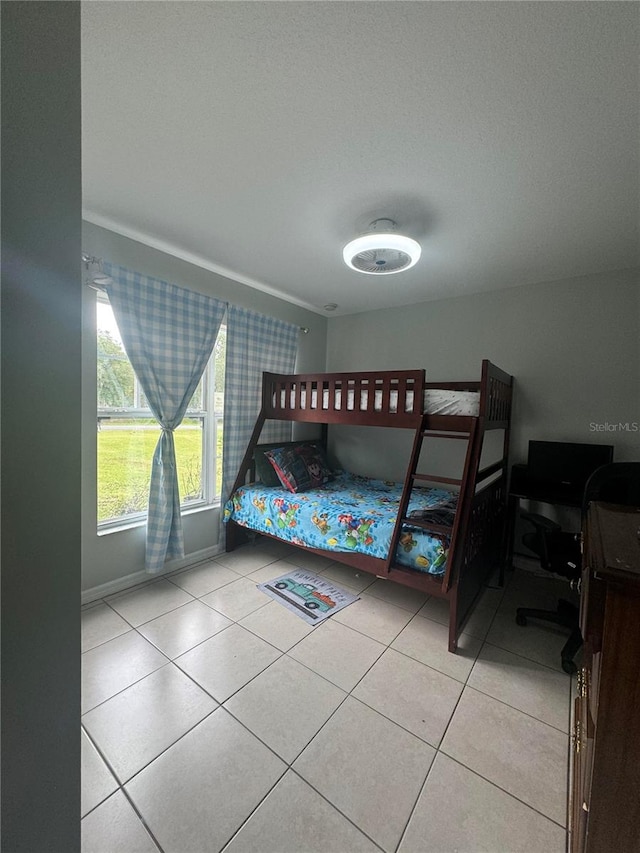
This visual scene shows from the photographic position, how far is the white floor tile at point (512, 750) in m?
1.19

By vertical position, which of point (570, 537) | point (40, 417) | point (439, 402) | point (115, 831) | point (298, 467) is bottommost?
point (115, 831)

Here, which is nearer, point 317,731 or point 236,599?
point 317,731

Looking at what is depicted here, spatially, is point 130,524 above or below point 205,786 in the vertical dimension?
above

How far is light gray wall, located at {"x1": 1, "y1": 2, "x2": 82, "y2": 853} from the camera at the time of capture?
50cm

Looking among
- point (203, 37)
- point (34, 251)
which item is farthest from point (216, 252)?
point (34, 251)

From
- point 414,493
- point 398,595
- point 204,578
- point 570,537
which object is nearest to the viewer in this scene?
point 570,537

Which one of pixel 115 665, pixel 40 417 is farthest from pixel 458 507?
pixel 115 665

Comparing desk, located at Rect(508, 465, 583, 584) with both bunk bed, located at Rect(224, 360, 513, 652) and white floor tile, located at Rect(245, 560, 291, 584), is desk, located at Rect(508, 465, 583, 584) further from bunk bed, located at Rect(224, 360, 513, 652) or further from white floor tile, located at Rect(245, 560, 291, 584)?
white floor tile, located at Rect(245, 560, 291, 584)

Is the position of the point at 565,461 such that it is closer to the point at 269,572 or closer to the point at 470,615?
the point at 470,615

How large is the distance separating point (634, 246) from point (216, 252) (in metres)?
2.77

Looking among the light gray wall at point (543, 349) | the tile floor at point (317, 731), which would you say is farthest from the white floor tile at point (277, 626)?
the light gray wall at point (543, 349)

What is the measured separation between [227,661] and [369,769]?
0.83 meters

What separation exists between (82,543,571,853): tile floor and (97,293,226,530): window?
696 mm

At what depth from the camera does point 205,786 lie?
3.86 feet
